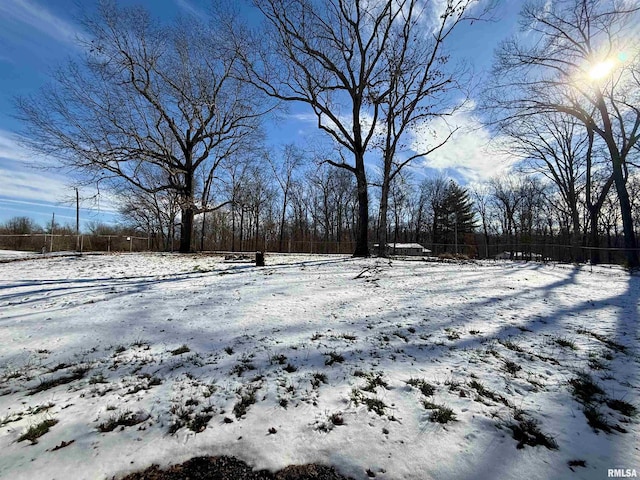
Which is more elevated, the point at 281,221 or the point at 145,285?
the point at 281,221

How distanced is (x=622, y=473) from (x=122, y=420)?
393cm

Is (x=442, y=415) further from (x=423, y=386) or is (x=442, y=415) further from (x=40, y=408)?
(x=40, y=408)

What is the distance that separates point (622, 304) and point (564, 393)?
531cm

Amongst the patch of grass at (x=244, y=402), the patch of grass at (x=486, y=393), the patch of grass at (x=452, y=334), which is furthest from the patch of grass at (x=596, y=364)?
the patch of grass at (x=244, y=402)

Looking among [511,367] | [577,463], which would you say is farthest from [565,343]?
[577,463]

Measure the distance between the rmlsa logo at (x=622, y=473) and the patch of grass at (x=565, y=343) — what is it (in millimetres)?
2512

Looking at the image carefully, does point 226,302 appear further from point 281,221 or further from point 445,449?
point 281,221

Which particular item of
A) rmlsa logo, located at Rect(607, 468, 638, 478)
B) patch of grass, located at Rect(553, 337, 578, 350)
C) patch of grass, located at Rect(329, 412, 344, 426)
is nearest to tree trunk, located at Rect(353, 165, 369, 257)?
patch of grass, located at Rect(553, 337, 578, 350)

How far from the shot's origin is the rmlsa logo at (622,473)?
1987mm

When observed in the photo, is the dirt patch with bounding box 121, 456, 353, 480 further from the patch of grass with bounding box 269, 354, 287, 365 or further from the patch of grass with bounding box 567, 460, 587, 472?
the patch of grass with bounding box 567, 460, 587, 472

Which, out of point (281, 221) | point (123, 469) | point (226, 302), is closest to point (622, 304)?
point (226, 302)

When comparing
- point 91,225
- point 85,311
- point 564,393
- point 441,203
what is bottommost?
point 564,393

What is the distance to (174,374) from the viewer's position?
10.5ft

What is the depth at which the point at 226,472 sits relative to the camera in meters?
1.92
